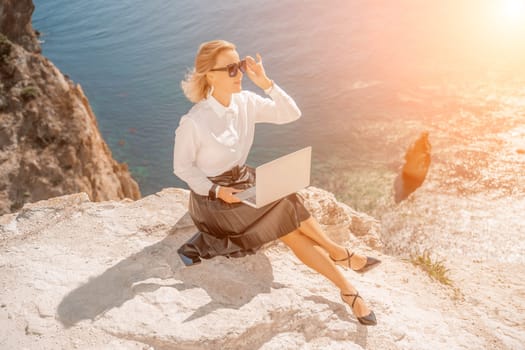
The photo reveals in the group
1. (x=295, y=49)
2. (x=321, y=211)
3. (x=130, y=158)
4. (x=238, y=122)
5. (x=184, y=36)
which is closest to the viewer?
(x=238, y=122)

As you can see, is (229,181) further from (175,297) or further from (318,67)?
(318,67)

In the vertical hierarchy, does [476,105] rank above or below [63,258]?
below

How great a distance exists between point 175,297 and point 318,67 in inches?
2386

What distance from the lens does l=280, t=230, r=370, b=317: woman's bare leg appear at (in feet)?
16.2

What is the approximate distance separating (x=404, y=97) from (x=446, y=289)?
1959 inches

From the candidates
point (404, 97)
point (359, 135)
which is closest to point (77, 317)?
point (359, 135)

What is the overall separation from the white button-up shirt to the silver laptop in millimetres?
506

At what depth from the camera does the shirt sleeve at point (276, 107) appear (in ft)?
18.1

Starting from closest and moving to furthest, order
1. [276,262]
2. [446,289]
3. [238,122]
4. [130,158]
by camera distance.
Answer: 1. [238,122]
2. [276,262]
3. [446,289]
4. [130,158]

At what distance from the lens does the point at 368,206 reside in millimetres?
38094

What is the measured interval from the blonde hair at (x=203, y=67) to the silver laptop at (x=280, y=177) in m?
1.24

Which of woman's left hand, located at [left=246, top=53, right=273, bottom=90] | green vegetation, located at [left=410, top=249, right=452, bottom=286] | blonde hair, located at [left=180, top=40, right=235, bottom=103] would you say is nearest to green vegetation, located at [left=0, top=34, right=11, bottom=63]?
blonde hair, located at [left=180, top=40, right=235, bottom=103]

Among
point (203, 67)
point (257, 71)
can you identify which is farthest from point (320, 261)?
point (203, 67)

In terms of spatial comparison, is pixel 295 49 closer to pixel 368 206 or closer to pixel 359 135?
pixel 359 135
